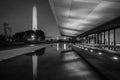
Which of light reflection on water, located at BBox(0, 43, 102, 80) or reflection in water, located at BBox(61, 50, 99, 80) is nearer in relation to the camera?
reflection in water, located at BBox(61, 50, 99, 80)

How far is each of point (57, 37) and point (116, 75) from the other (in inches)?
5469

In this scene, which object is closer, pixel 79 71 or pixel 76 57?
pixel 79 71

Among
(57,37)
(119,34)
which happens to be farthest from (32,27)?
(119,34)

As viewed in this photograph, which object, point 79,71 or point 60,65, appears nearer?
point 79,71

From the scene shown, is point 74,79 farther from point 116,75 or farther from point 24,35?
point 24,35

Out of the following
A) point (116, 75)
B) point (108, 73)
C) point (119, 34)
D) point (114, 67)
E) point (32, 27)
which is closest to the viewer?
point (116, 75)

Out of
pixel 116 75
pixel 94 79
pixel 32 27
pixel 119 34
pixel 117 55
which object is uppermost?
pixel 32 27

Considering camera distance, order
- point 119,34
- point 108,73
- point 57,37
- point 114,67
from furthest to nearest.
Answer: point 57,37 → point 119,34 → point 108,73 → point 114,67

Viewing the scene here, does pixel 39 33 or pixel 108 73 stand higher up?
pixel 39 33

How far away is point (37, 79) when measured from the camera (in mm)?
4453

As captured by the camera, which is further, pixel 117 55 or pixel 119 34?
pixel 119 34

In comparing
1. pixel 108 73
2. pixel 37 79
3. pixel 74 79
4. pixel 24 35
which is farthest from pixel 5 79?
pixel 24 35

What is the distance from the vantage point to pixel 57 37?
143 metres

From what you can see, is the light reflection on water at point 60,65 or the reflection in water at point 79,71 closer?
the reflection in water at point 79,71
